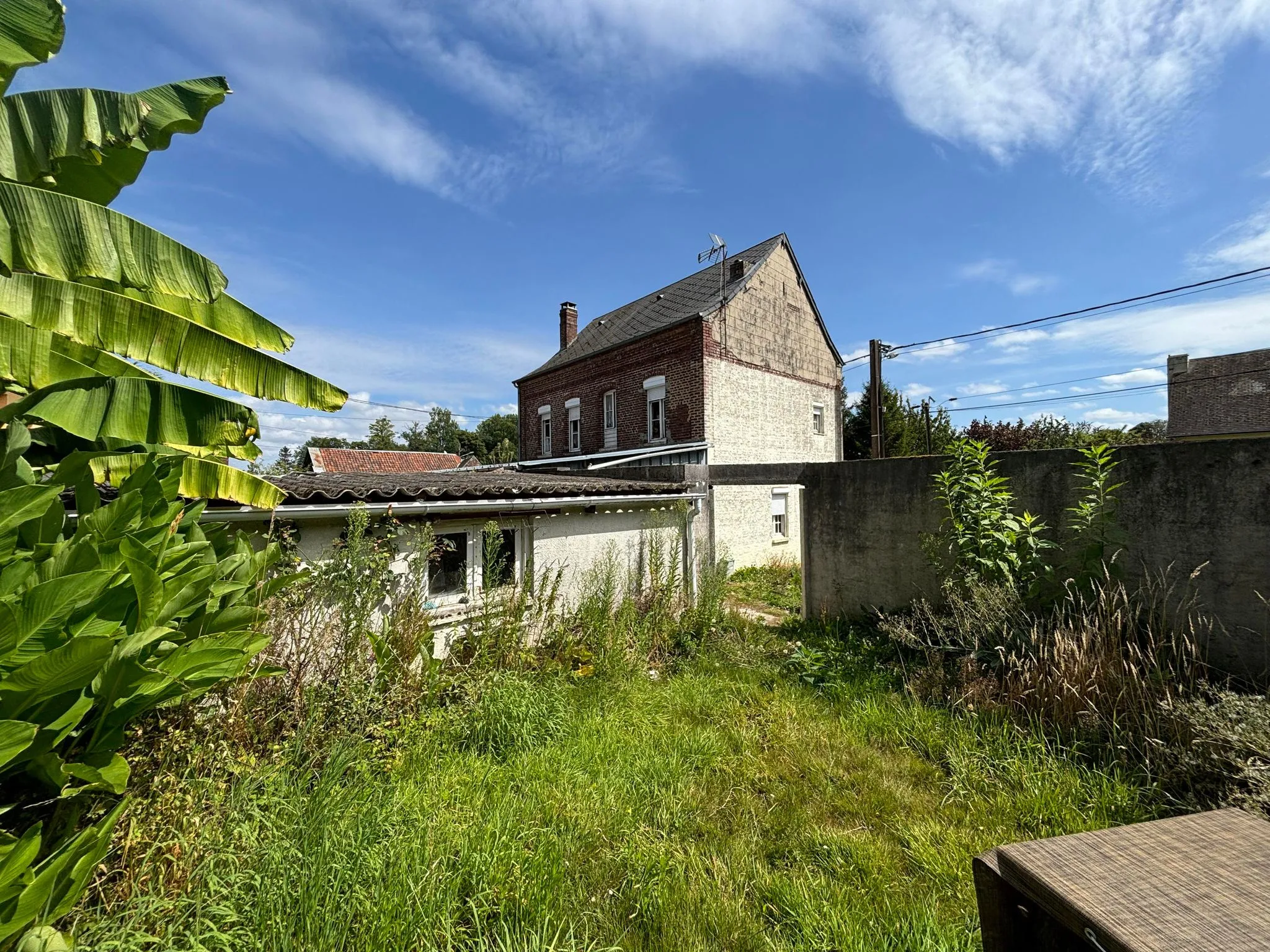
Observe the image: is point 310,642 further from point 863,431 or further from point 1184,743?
point 863,431

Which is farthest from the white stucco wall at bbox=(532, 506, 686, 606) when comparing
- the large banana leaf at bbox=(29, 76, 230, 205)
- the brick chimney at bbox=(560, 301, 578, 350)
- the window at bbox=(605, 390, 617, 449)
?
the brick chimney at bbox=(560, 301, 578, 350)

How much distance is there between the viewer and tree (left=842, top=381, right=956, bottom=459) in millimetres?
23406

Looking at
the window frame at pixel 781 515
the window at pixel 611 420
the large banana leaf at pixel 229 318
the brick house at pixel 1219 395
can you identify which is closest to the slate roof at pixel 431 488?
the large banana leaf at pixel 229 318

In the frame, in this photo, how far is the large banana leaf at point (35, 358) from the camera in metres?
2.75

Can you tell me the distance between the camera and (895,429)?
23469 millimetres

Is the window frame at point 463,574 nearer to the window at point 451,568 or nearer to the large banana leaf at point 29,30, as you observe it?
the window at point 451,568

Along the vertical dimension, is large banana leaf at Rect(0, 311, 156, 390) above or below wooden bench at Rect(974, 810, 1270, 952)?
above

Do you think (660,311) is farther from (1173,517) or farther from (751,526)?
(1173,517)

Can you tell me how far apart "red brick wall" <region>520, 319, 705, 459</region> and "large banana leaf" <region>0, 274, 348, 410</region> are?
36.3ft

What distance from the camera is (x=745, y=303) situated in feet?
49.5

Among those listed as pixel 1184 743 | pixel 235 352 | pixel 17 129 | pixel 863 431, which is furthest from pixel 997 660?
pixel 863 431

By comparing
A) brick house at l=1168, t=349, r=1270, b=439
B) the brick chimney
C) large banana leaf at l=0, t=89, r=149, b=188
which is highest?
the brick chimney

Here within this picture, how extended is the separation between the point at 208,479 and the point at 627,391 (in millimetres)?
12988

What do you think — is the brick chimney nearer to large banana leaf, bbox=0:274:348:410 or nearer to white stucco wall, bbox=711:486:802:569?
white stucco wall, bbox=711:486:802:569
